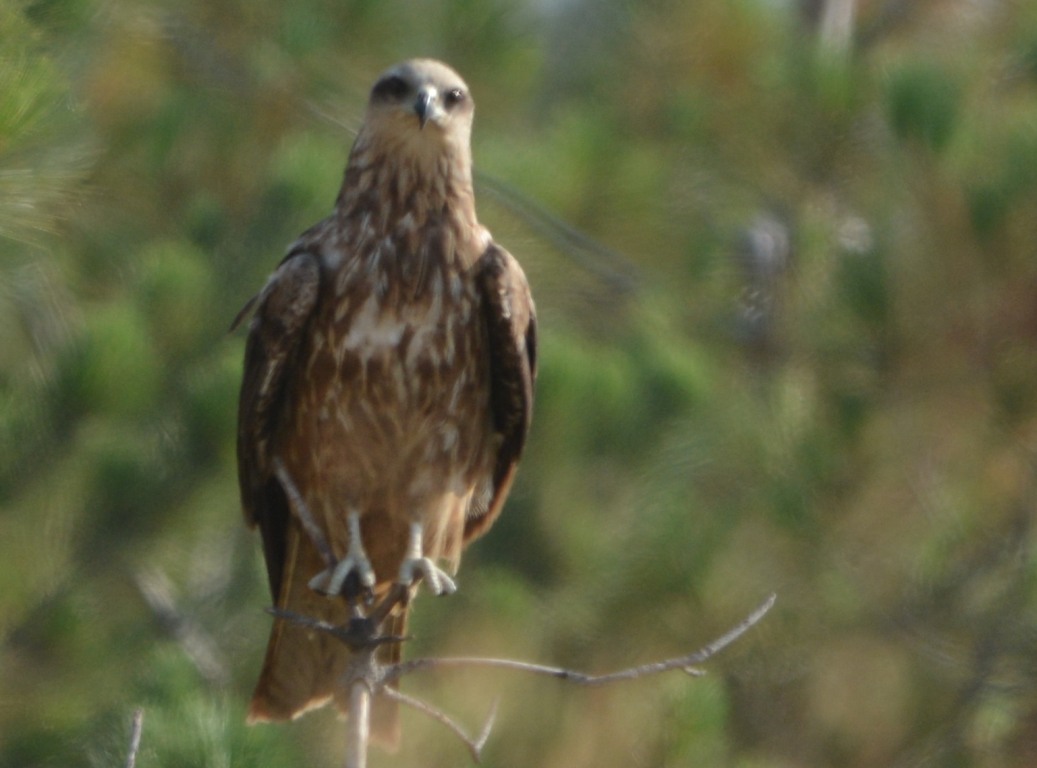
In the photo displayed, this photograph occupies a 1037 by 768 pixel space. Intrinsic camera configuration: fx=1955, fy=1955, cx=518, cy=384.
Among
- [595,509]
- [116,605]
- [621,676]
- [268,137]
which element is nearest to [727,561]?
[595,509]

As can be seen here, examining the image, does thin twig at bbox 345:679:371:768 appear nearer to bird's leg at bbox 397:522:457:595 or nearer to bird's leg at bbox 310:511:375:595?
bird's leg at bbox 310:511:375:595

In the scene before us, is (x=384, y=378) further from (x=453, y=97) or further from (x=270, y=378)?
(x=453, y=97)

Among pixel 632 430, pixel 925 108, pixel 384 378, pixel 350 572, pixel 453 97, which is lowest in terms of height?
pixel 632 430

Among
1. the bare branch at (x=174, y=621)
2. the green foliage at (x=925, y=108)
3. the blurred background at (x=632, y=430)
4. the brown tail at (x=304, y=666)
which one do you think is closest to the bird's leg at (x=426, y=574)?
the brown tail at (x=304, y=666)

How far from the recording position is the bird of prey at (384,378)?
13.2ft

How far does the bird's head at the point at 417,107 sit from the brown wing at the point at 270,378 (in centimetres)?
37

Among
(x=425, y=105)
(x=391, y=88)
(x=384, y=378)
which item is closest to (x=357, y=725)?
(x=384, y=378)

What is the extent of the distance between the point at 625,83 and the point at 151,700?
489 centimetres

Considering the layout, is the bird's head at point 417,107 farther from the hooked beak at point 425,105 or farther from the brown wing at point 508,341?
the brown wing at point 508,341

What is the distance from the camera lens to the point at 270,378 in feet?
13.4

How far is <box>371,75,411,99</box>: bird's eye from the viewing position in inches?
167

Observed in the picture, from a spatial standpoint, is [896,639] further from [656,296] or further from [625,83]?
[625,83]

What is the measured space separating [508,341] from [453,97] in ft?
1.97

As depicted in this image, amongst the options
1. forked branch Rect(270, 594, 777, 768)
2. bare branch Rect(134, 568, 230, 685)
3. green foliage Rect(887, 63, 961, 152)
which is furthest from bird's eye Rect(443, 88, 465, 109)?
bare branch Rect(134, 568, 230, 685)
